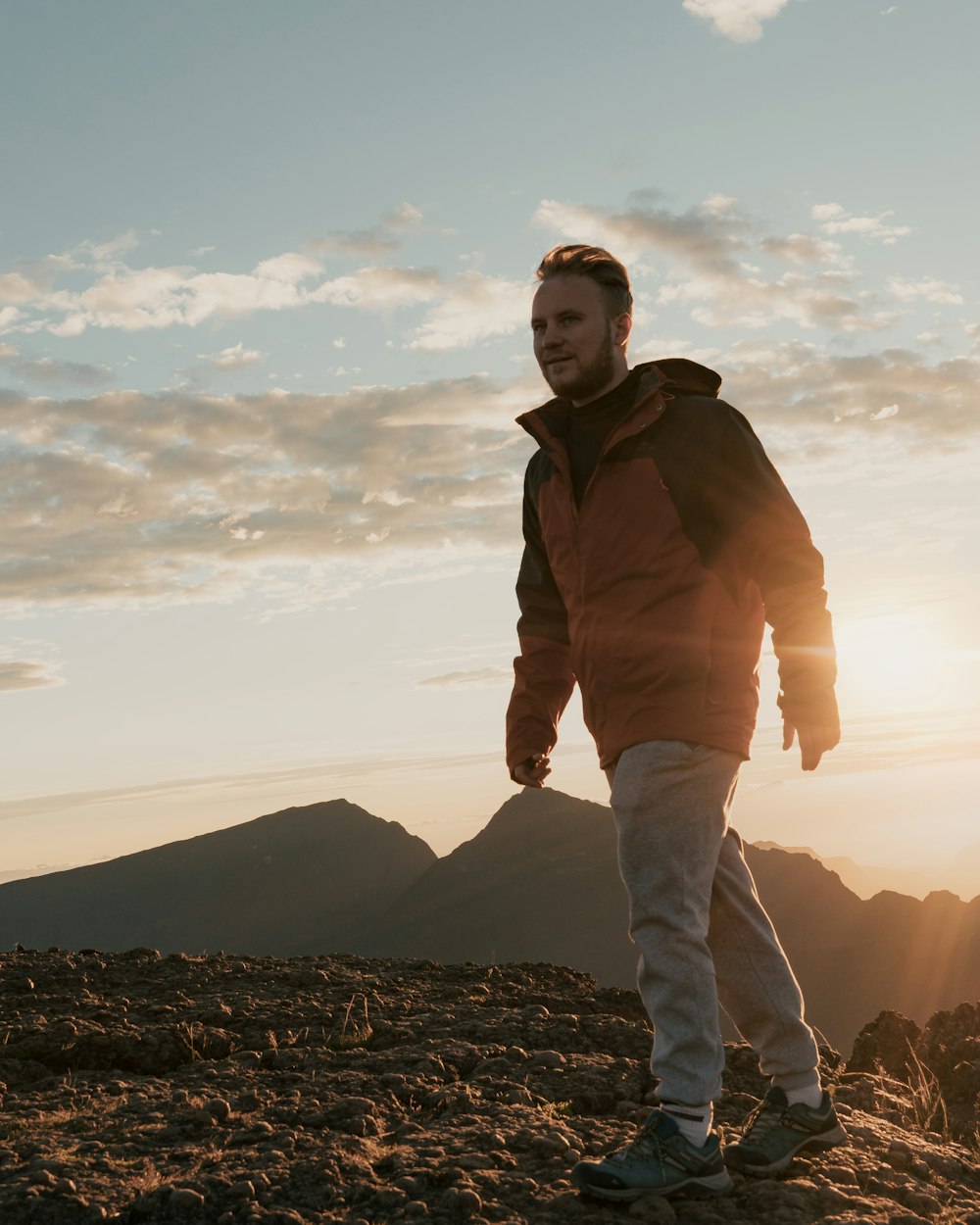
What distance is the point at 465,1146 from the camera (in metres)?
3.11

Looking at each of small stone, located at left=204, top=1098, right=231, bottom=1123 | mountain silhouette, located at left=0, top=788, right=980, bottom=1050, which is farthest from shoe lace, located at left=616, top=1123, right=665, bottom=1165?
mountain silhouette, located at left=0, top=788, right=980, bottom=1050

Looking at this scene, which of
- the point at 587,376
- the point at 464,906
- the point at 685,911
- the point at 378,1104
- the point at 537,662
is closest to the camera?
the point at 685,911

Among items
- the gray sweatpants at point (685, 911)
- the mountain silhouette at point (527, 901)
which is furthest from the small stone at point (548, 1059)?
the mountain silhouette at point (527, 901)

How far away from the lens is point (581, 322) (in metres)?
3.33

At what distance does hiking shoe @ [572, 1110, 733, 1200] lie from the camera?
9.18 ft

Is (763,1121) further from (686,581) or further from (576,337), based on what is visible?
(576,337)

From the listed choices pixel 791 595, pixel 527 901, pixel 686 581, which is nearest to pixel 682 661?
pixel 686 581

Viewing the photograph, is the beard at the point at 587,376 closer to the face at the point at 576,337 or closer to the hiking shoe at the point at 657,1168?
the face at the point at 576,337

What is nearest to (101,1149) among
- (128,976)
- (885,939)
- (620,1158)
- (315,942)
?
(620,1158)

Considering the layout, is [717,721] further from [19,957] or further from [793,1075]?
[19,957]

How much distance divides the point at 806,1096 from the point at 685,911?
28.8 inches

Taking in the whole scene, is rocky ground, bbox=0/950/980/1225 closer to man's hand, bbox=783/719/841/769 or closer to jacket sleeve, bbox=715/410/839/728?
man's hand, bbox=783/719/841/769

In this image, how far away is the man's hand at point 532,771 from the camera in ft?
11.9

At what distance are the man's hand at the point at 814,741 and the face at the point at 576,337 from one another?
43.9 inches
